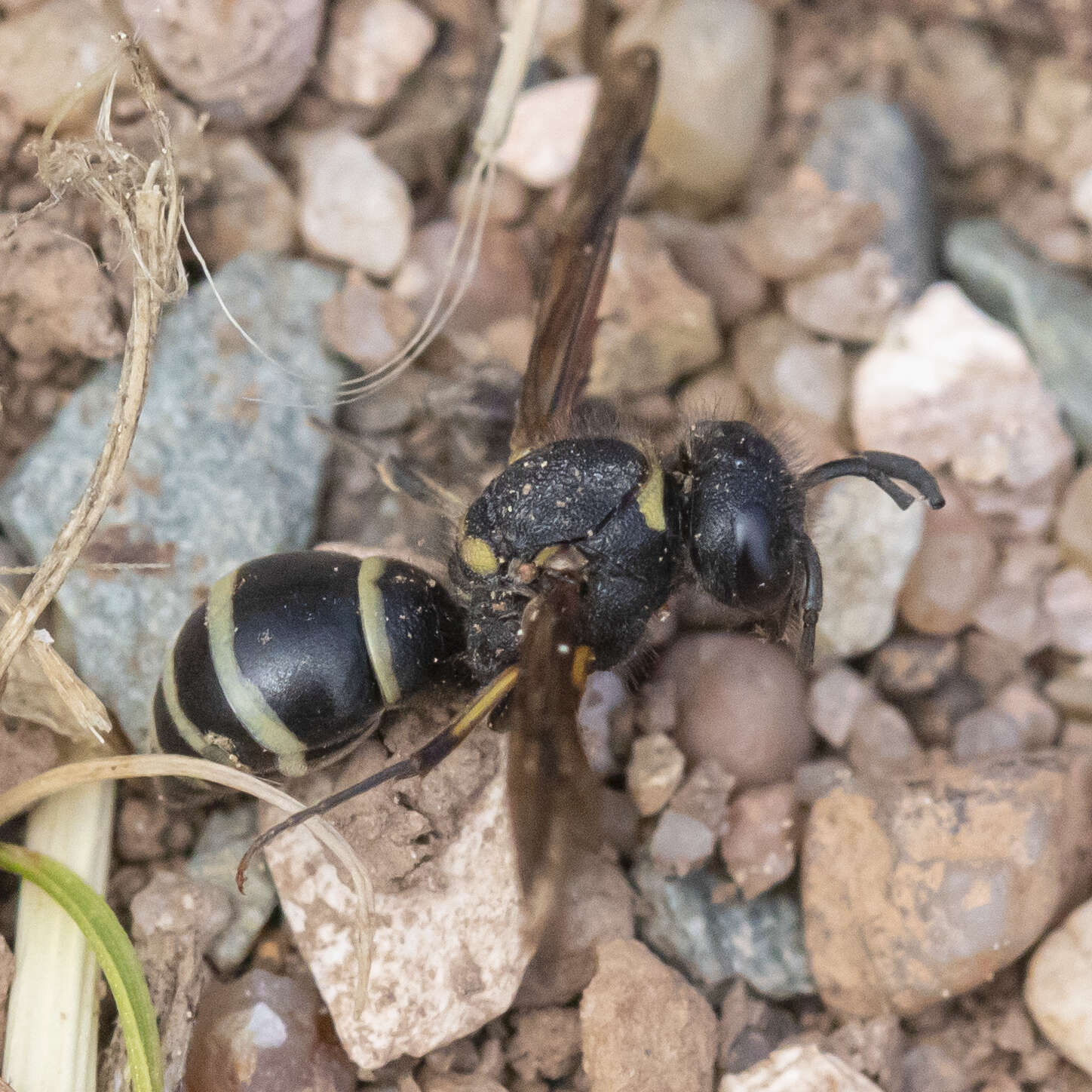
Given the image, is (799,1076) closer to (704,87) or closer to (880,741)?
(880,741)

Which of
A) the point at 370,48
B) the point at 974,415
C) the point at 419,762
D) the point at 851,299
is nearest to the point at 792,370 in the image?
the point at 851,299

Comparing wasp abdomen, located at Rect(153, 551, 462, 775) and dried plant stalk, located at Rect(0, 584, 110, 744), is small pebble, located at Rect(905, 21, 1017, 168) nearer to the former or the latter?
wasp abdomen, located at Rect(153, 551, 462, 775)

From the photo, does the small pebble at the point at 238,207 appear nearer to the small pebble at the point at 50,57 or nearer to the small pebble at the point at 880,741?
the small pebble at the point at 50,57

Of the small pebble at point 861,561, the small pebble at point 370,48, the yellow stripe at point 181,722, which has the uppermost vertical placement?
the small pebble at point 370,48

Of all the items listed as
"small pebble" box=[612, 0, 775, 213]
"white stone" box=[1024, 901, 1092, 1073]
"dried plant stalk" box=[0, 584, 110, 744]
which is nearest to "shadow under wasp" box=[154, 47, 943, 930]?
"dried plant stalk" box=[0, 584, 110, 744]

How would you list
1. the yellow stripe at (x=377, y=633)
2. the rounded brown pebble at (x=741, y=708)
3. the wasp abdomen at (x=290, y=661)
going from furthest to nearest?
1. the rounded brown pebble at (x=741, y=708)
2. the yellow stripe at (x=377, y=633)
3. the wasp abdomen at (x=290, y=661)

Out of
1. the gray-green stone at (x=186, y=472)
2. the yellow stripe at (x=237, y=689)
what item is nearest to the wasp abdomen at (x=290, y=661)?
the yellow stripe at (x=237, y=689)
